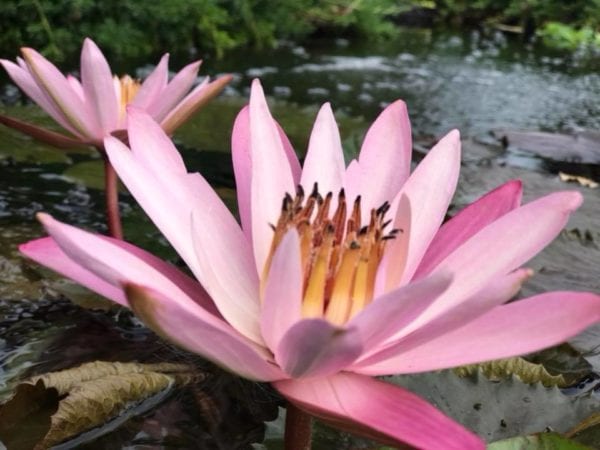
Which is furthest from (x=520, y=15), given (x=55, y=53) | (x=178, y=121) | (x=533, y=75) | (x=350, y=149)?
(x=178, y=121)

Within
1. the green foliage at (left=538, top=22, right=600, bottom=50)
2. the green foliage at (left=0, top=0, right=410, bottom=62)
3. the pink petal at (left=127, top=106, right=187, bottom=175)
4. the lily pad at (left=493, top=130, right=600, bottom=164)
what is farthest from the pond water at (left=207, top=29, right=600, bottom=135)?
the pink petal at (left=127, top=106, right=187, bottom=175)

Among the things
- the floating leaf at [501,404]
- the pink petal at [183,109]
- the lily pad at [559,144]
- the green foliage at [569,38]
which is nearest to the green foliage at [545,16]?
the green foliage at [569,38]

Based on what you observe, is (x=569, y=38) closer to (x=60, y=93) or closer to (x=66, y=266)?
(x=60, y=93)

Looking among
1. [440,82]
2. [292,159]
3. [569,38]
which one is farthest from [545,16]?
[292,159]

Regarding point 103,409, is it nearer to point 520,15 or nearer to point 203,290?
point 203,290

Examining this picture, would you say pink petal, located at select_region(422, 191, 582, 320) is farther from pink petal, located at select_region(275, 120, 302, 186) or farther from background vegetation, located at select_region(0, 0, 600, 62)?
background vegetation, located at select_region(0, 0, 600, 62)

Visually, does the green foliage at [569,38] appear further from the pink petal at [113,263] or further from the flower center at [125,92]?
the pink petal at [113,263]
